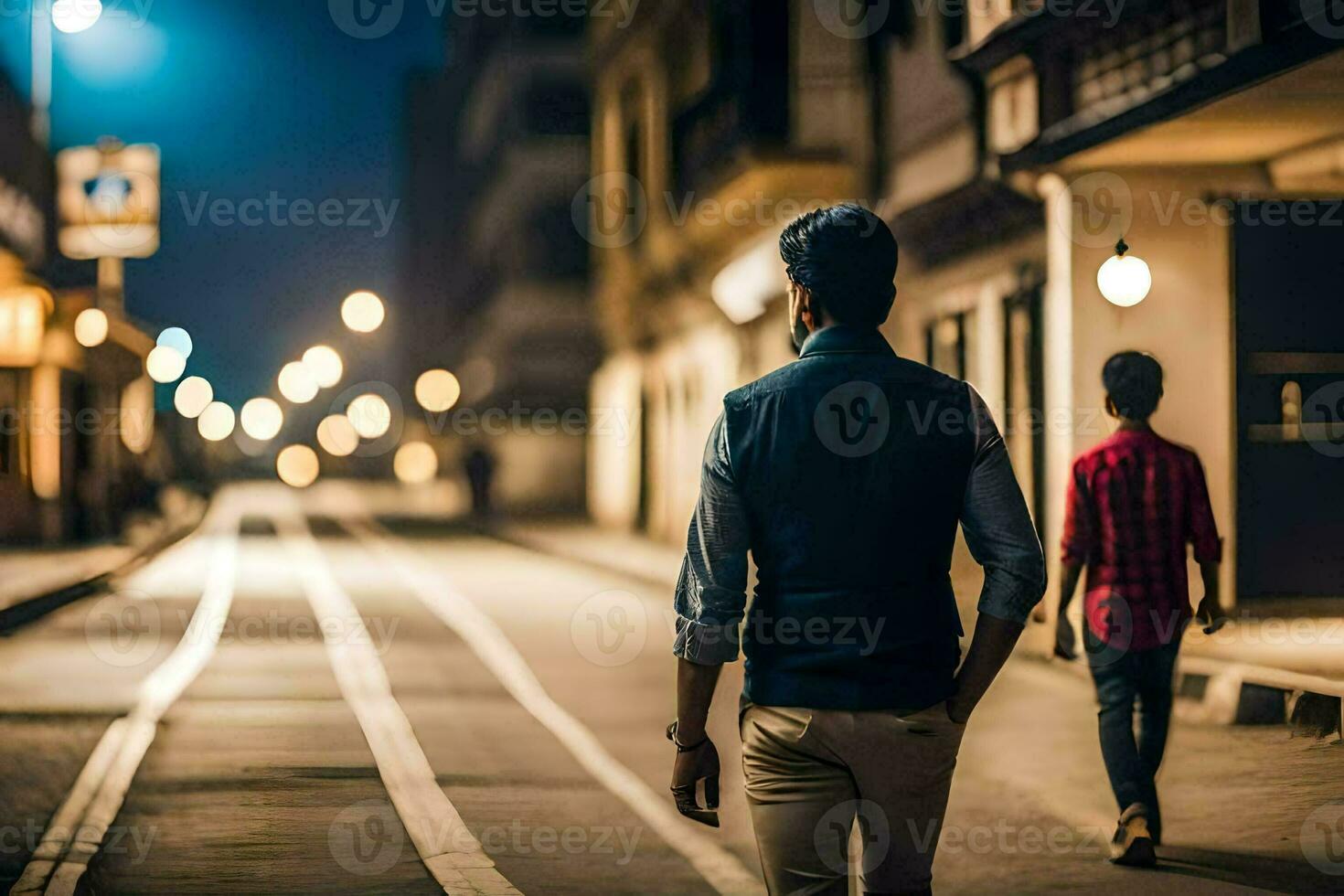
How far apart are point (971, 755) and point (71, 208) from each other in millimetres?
29992

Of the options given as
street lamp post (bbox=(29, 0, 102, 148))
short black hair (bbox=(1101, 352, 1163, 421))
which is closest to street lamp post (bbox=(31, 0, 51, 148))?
street lamp post (bbox=(29, 0, 102, 148))

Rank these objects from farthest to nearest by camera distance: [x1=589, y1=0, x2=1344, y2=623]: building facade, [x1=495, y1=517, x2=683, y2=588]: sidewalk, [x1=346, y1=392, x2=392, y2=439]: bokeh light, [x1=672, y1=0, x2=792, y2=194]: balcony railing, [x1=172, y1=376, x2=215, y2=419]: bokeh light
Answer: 1. [x1=172, y1=376, x2=215, y2=419]: bokeh light
2. [x1=495, y1=517, x2=683, y2=588]: sidewalk
3. [x1=346, y1=392, x2=392, y2=439]: bokeh light
4. [x1=672, y1=0, x2=792, y2=194]: balcony railing
5. [x1=589, y1=0, x2=1344, y2=623]: building facade

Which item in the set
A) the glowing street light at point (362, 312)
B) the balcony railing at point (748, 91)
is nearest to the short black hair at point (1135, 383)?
the balcony railing at point (748, 91)

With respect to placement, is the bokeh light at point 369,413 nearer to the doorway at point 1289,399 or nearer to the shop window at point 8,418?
the shop window at point 8,418

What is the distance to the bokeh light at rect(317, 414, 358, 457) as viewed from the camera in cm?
5223

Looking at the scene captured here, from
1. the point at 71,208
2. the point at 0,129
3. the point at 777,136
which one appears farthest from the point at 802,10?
the point at 71,208

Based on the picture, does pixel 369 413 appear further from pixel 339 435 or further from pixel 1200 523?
pixel 339 435

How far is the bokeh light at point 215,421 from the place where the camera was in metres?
76.4

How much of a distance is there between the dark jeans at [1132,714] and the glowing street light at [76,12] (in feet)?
87.2

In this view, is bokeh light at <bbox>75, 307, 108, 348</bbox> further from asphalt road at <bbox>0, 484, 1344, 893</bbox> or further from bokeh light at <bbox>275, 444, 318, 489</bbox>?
asphalt road at <bbox>0, 484, 1344, 893</bbox>

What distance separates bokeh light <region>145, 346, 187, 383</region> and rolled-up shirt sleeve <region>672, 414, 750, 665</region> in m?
45.2

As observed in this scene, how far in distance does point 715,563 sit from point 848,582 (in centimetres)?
24

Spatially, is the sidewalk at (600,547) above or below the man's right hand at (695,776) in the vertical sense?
below

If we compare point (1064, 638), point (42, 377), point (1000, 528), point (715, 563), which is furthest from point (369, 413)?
point (1000, 528)
